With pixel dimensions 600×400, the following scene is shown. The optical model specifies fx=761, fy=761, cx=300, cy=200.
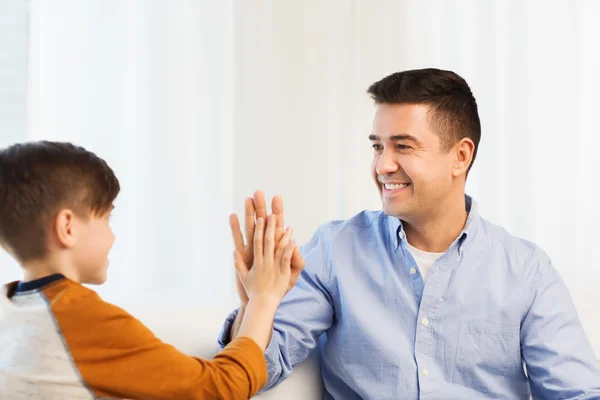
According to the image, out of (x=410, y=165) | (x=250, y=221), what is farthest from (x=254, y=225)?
(x=410, y=165)

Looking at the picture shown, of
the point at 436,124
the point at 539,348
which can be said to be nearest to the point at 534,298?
the point at 539,348

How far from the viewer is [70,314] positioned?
4.00 ft

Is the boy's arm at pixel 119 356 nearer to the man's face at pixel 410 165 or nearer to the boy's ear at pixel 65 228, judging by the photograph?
the boy's ear at pixel 65 228

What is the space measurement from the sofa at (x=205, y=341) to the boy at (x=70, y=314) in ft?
1.50

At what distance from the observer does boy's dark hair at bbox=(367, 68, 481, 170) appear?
1.94m

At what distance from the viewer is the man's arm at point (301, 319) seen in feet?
5.74

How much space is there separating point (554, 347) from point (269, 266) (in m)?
0.75

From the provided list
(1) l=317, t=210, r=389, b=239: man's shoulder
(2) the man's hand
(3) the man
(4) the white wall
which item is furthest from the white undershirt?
(4) the white wall

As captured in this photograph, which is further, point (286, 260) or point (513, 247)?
point (513, 247)

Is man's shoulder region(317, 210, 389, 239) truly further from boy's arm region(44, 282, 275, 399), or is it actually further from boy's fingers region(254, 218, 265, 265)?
boy's arm region(44, 282, 275, 399)

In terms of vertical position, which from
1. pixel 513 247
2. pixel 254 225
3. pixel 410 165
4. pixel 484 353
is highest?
pixel 410 165

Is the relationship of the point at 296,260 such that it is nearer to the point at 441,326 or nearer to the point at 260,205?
the point at 260,205

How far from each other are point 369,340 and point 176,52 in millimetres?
1231

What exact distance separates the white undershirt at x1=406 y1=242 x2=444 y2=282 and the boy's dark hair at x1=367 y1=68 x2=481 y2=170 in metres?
0.27
